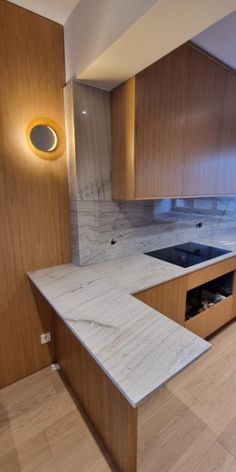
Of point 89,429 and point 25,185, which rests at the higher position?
point 25,185

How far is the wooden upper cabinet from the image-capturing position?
1.47 metres

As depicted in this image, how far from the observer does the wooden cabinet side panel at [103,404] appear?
1.00 meters

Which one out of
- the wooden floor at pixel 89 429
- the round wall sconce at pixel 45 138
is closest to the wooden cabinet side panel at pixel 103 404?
the wooden floor at pixel 89 429

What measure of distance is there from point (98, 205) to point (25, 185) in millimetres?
536

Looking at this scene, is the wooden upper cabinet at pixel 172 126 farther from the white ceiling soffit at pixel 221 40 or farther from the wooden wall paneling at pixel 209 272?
the wooden wall paneling at pixel 209 272

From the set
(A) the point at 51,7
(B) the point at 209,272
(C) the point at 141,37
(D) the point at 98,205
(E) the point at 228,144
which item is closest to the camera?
(C) the point at 141,37

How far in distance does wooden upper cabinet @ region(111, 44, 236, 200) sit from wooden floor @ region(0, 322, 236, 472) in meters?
1.44

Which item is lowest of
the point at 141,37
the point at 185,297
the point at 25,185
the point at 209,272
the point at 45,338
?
the point at 45,338

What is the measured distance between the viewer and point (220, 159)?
2.06 m

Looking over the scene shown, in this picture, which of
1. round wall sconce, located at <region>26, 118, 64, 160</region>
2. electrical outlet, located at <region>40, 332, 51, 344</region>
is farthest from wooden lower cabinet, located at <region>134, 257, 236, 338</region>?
round wall sconce, located at <region>26, 118, 64, 160</region>

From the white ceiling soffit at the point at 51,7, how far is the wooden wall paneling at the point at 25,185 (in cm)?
4

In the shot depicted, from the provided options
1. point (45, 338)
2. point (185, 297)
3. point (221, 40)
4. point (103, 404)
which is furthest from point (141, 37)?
point (45, 338)

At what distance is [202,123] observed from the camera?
1823 millimetres

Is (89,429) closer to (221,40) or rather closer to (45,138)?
(45,138)
